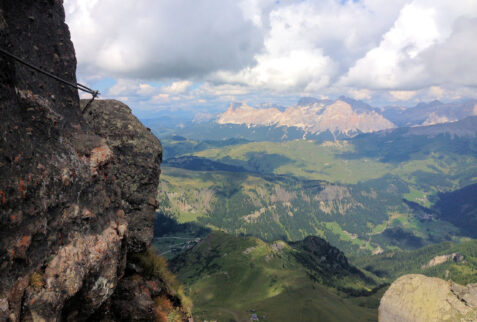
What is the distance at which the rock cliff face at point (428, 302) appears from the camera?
10181cm

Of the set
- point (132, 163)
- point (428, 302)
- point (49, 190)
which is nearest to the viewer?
point (49, 190)

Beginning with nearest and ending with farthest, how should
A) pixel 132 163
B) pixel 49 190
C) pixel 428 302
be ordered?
pixel 49 190
pixel 132 163
pixel 428 302

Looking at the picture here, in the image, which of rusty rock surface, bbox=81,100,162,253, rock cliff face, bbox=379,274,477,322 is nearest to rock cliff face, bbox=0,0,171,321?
rusty rock surface, bbox=81,100,162,253

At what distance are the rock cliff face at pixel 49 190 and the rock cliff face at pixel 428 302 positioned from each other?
126404 mm

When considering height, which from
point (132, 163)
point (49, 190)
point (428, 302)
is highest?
point (132, 163)

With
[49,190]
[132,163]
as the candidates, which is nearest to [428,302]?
[132,163]

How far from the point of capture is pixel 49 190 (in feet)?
38.0

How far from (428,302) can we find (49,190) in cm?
13667

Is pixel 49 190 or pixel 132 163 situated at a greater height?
pixel 132 163

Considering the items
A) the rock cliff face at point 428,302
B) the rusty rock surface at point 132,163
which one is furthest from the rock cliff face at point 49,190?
Result: the rock cliff face at point 428,302

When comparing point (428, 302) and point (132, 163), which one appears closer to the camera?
point (132, 163)

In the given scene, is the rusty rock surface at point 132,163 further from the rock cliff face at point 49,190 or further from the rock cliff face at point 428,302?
the rock cliff face at point 428,302

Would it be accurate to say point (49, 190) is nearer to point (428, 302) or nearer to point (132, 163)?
point (132, 163)

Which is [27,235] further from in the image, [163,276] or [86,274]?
[163,276]
